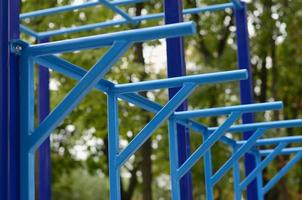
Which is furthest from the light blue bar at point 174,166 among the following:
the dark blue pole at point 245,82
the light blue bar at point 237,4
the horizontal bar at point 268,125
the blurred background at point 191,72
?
the blurred background at point 191,72

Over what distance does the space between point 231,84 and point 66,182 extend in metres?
7.50

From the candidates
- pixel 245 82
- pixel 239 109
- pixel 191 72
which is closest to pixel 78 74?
pixel 239 109

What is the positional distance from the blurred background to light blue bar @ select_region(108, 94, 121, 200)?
6809 millimetres

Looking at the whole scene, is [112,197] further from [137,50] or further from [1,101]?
[137,50]

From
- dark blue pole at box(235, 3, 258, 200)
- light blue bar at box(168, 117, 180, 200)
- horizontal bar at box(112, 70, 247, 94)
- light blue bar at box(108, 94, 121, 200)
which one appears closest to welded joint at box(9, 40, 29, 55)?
horizontal bar at box(112, 70, 247, 94)

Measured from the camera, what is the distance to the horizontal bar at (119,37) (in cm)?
181

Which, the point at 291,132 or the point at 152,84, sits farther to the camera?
the point at 291,132

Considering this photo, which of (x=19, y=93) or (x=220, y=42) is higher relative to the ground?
(x=220, y=42)

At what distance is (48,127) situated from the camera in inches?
79.0

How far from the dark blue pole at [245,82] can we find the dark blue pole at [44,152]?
5.83 ft

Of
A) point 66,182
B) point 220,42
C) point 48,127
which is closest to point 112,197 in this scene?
point 48,127

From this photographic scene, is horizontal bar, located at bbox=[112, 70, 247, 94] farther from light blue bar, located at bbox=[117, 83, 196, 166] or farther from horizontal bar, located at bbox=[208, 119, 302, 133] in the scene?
horizontal bar, located at bbox=[208, 119, 302, 133]

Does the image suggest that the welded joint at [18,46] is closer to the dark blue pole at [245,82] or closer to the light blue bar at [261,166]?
the light blue bar at [261,166]

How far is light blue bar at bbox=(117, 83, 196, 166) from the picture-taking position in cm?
244
